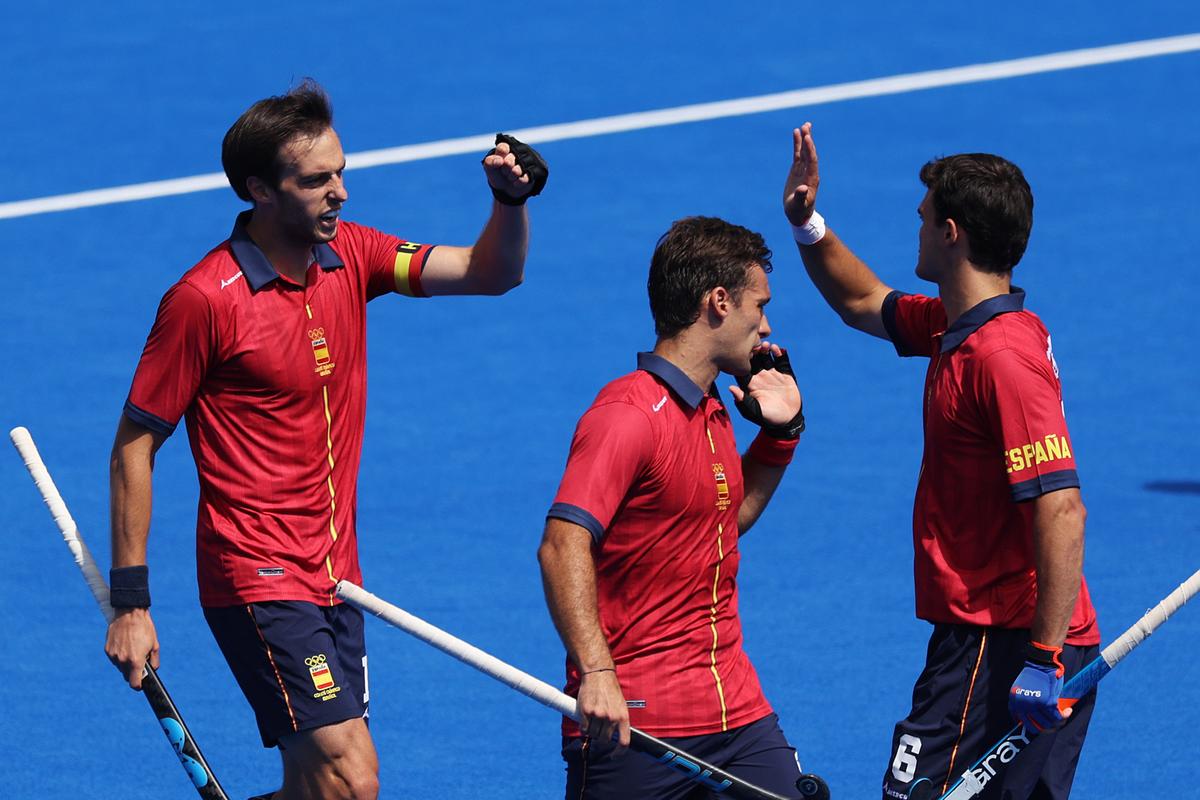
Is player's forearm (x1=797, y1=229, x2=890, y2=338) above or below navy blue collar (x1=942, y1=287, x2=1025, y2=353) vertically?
above

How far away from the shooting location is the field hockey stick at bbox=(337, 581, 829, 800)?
4953mm

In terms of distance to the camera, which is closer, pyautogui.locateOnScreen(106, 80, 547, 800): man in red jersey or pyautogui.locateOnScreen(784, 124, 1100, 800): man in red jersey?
pyautogui.locateOnScreen(784, 124, 1100, 800): man in red jersey

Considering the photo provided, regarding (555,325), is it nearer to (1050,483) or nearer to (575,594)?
(1050,483)

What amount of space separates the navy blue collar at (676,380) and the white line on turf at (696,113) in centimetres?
836

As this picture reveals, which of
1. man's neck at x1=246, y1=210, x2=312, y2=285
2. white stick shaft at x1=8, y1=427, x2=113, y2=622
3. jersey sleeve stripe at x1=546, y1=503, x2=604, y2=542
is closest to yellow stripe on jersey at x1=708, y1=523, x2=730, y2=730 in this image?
jersey sleeve stripe at x1=546, y1=503, x2=604, y2=542

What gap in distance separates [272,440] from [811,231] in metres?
1.75

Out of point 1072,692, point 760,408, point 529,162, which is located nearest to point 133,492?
point 529,162

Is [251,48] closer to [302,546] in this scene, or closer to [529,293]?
→ [529,293]

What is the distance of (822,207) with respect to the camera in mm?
12578

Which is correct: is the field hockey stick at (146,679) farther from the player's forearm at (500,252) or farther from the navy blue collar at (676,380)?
the navy blue collar at (676,380)

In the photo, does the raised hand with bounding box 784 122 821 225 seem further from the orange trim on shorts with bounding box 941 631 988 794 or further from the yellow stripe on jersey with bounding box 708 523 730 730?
the orange trim on shorts with bounding box 941 631 988 794

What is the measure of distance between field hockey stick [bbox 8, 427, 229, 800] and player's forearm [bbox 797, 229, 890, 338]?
229 centimetres

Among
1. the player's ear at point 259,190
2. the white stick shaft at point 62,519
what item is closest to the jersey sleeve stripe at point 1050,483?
the player's ear at point 259,190

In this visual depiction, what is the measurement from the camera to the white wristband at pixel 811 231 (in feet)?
19.9
